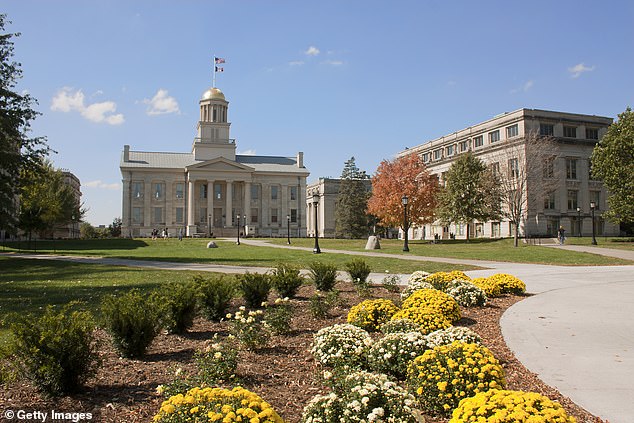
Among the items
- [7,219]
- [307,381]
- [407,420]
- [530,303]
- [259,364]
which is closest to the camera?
[407,420]

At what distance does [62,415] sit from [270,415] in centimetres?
236

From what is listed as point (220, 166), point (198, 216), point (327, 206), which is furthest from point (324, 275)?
point (327, 206)

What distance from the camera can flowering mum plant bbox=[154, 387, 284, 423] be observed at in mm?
3223

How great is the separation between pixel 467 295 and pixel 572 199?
63.4m

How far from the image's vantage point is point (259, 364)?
605 centimetres

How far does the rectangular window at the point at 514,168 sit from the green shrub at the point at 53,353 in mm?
50969

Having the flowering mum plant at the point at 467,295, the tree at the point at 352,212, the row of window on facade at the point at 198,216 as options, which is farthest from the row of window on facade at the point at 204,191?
the flowering mum plant at the point at 467,295

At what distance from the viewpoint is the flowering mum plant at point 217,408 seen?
10.6 feet

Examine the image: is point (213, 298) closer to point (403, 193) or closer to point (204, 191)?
point (403, 193)

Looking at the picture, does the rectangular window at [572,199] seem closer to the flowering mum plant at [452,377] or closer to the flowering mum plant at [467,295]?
the flowering mum plant at [467,295]

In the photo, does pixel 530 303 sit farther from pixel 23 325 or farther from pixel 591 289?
pixel 23 325

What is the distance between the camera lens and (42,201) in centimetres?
4684

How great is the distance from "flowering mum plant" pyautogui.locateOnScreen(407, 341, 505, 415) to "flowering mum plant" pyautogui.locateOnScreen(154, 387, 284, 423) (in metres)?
1.87

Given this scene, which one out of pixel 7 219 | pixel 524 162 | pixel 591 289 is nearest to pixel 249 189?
pixel 524 162
